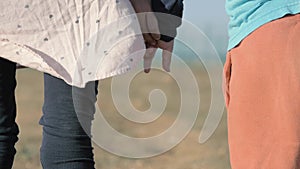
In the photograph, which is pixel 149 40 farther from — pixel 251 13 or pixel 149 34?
pixel 251 13

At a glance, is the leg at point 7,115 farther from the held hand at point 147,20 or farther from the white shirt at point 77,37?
the held hand at point 147,20

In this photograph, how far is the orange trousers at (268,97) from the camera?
50.5 inches

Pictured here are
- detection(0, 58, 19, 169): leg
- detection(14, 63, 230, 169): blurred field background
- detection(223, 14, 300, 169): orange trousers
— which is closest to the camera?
detection(223, 14, 300, 169): orange trousers

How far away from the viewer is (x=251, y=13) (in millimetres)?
1356

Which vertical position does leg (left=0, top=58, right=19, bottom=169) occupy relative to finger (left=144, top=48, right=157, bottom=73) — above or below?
below

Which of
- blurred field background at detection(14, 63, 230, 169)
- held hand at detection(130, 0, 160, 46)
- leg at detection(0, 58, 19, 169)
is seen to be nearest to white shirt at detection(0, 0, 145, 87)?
held hand at detection(130, 0, 160, 46)

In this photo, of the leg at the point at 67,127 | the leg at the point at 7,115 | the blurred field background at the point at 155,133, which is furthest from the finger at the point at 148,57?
the blurred field background at the point at 155,133

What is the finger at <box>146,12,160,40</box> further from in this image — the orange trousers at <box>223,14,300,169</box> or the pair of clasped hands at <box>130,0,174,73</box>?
the orange trousers at <box>223,14,300,169</box>

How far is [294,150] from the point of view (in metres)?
1.29

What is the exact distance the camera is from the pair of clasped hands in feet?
4.66

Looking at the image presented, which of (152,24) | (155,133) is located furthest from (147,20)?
(155,133)

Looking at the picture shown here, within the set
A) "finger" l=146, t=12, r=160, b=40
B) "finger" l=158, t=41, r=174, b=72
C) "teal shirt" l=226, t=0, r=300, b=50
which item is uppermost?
"teal shirt" l=226, t=0, r=300, b=50

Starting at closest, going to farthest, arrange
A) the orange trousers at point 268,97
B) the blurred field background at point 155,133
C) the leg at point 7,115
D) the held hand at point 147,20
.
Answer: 1. the orange trousers at point 268,97
2. the held hand at point 147,20
3. the leg at point 7,115
4. the blurred field background at point 155,133

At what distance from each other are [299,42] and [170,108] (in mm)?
4081
